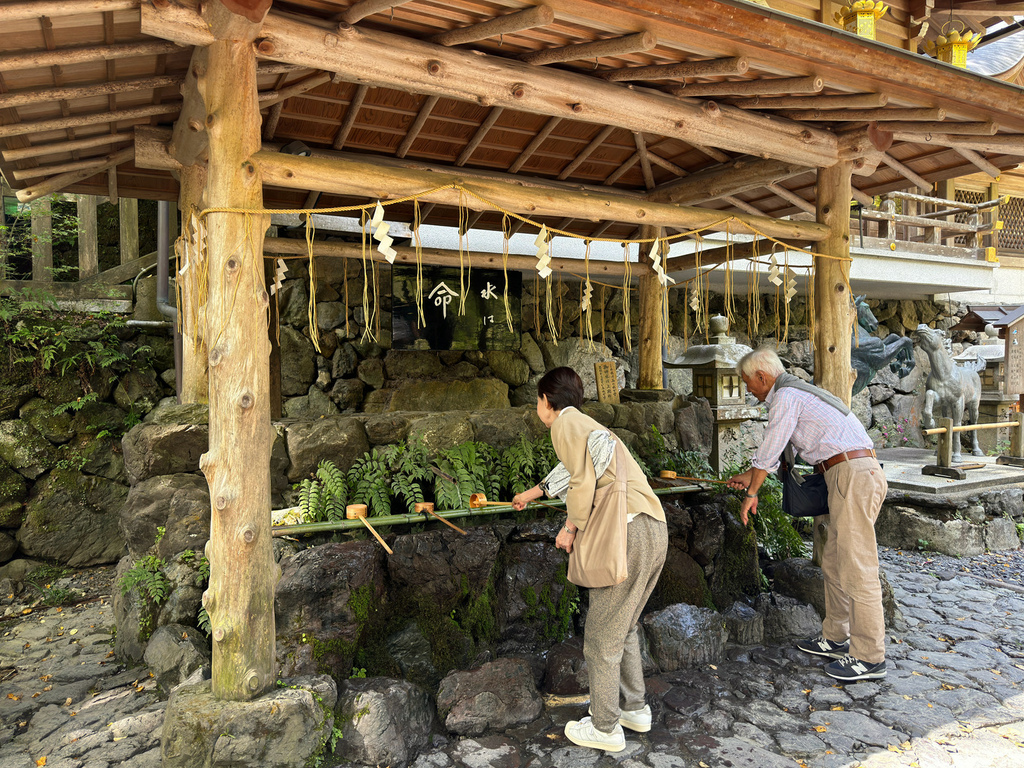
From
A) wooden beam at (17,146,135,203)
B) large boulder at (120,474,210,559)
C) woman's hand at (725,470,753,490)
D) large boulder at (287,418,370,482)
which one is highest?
wooden beam at (17,146,135,203)

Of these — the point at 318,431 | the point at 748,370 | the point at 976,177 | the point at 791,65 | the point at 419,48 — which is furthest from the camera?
the point at 976,177

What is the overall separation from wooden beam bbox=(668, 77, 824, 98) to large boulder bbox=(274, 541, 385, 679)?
446 centimetres

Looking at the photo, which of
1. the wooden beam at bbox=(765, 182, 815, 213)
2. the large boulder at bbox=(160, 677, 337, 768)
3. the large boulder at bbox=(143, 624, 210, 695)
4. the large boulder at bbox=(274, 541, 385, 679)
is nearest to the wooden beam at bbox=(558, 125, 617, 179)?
the wooden beam at bbox=(765, 182, 815, 213)

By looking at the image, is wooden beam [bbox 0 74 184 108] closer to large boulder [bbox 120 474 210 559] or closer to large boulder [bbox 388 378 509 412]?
large boulder [bbox 120 474 210 559]

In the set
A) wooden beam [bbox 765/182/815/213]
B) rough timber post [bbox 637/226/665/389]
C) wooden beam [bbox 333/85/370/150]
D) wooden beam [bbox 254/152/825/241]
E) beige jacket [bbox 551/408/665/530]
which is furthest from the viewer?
rough timber post [bbox 637/226/665/389]

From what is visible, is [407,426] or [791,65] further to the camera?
[407,426]

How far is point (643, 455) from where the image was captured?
24.9 feet

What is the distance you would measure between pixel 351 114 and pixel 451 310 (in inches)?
112

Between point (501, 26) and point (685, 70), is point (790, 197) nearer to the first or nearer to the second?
point (685, 70)

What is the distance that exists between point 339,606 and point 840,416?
3.92 metres

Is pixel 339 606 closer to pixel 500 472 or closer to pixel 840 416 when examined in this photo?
pixel 500 472

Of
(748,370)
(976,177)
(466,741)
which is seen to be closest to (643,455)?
(748,370)

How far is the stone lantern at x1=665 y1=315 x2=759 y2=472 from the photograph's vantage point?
7.85 m

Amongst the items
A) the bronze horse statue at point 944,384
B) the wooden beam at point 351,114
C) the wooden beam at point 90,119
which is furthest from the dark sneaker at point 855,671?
the bronze horse statue at point 944,384
